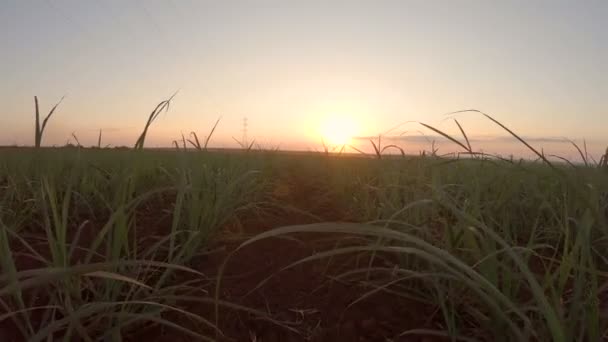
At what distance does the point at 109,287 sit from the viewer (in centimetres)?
112

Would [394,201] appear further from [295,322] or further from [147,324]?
[147,324]

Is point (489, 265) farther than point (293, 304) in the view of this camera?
No

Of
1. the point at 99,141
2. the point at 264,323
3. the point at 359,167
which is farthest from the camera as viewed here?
the point at 359,167

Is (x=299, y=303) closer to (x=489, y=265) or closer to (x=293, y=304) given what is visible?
(x=293, y=304)

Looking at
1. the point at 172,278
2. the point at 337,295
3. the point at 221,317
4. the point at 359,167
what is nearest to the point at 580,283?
the point at 337,295

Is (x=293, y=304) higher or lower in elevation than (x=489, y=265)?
lower

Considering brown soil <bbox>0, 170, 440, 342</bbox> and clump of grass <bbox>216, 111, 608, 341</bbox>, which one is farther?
brown soil <bbox>0, 170, 440, 342</bbox>

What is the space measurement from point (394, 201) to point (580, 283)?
3.47ft

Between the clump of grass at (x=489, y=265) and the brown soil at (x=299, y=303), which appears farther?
the brown soil at (x=299, y=303)

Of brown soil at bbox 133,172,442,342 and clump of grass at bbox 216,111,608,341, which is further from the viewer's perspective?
brown soil at bbox 133,172,442,342

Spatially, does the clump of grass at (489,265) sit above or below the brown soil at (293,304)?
above

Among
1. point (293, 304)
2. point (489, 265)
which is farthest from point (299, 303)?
point (489, 265)

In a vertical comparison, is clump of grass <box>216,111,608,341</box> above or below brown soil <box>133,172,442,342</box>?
above

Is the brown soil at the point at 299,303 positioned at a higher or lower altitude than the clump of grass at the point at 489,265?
lower
